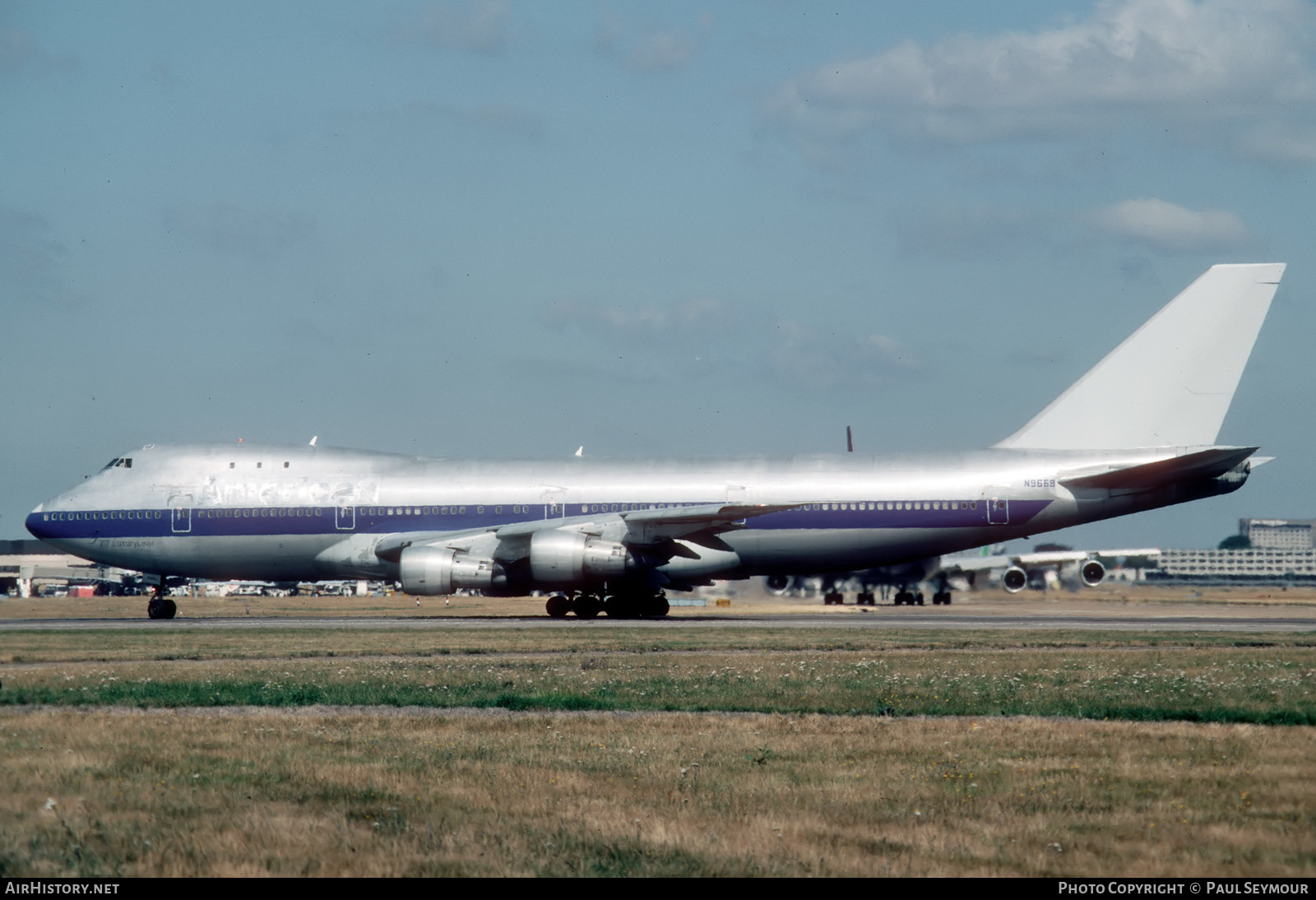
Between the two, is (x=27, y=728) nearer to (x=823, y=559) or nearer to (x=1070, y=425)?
(x=823, y=559)

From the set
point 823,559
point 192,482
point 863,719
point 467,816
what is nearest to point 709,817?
point 467,816

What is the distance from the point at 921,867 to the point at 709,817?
1659 mm

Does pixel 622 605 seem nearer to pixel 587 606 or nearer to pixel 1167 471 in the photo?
pixel 587 606

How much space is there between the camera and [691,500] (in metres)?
37.7

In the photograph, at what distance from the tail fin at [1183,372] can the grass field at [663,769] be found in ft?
62.9

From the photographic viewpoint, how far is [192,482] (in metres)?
40.7

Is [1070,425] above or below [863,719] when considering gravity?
above

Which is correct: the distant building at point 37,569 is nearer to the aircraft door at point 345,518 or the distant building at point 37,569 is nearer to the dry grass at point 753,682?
the aircraft door at point 345,518

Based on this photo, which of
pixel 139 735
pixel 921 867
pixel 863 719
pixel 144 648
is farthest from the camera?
pixel 144 648

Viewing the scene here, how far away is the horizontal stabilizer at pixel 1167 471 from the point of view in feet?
115

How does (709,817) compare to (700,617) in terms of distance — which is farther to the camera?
(700,617)

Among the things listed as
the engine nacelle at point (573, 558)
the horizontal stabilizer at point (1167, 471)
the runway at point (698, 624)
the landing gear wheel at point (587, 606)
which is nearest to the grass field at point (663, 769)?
the runway at point (698, 624)
